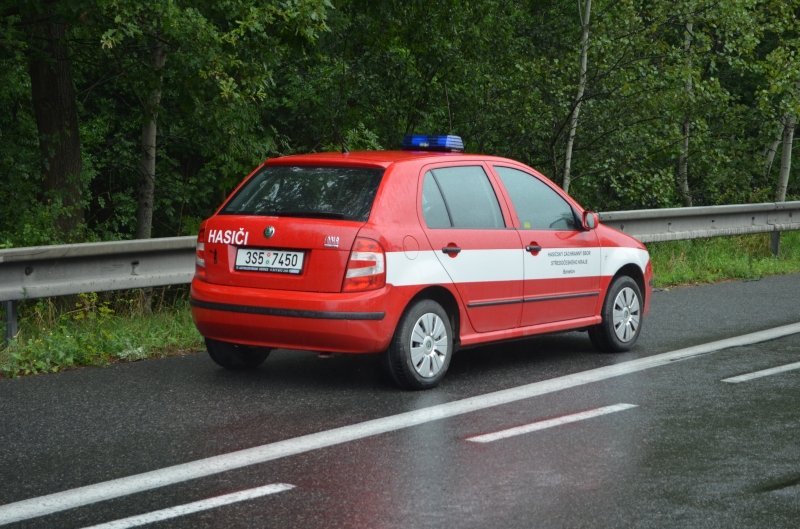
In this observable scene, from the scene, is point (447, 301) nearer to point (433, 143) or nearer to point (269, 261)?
point (269, 261)

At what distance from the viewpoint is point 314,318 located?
7.65m

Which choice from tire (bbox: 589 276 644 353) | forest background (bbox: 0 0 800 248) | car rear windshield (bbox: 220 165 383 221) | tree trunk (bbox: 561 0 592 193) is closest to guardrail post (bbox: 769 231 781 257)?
forest background (bbox: 0 0 800 248)

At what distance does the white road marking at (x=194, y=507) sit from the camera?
16.2 ft

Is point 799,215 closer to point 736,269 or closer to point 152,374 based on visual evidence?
point 736,269

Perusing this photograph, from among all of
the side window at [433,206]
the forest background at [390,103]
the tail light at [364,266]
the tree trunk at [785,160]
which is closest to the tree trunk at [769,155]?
the tree trunk at [785,160]

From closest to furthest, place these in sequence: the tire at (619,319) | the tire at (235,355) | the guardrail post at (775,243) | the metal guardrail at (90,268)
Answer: the tire at (235,355)
the metal guardrail at (90,268)
the tire at (619,319)
the guardrail post at (775,243)

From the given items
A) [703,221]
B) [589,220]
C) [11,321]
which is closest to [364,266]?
[589,220]

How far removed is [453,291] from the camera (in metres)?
8.21

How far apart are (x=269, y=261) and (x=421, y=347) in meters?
1.11

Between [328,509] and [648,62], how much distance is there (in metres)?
14.6

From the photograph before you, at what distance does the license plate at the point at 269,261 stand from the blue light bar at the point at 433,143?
5.50ft

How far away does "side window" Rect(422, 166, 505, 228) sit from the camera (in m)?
8.27

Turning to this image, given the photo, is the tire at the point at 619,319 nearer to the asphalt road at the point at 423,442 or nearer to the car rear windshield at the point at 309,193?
the asphalt road at the point at 423,442

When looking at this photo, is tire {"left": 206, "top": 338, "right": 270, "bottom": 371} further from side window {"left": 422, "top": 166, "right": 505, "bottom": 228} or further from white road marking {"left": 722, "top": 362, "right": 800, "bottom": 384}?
white road marking {"left": 722, "top": 362, "right": 800, "bottom": 384}
